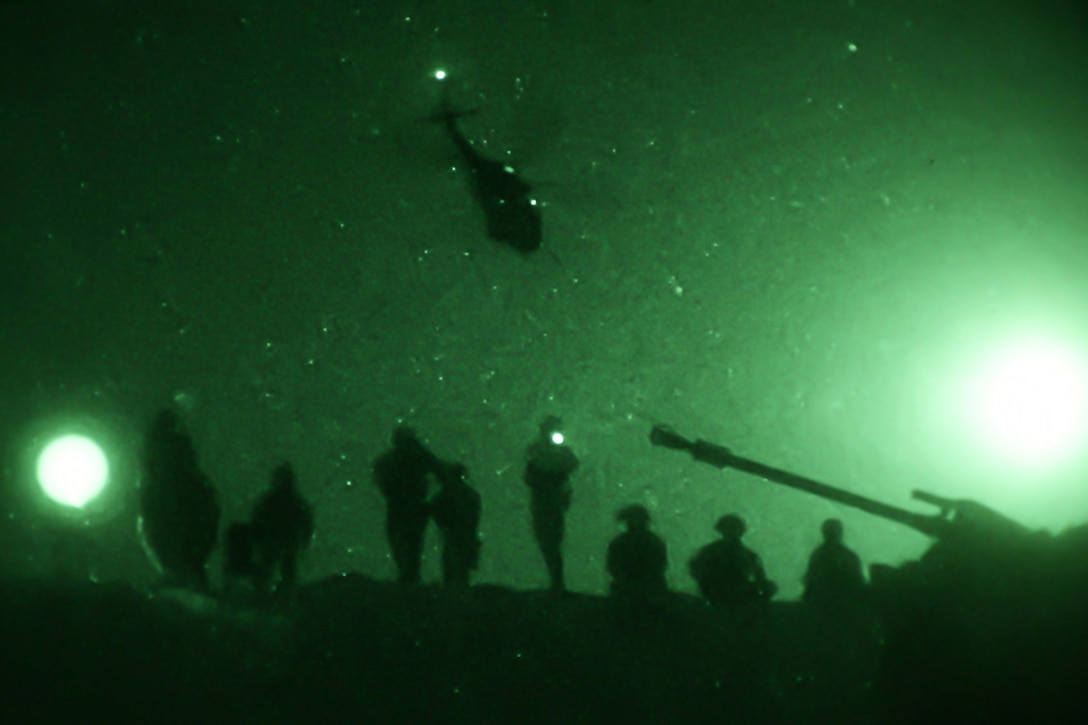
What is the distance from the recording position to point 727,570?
1.54 m

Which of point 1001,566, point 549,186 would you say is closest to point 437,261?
point 549,186

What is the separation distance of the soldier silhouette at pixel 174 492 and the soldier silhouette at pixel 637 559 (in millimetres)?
510

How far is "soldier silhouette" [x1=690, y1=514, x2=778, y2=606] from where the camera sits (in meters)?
1.54

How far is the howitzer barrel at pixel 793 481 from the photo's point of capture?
156cm

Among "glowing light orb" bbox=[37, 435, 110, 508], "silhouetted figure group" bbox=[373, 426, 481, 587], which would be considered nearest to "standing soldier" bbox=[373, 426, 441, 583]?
"silhouetted figure group" bbox=[373, 426, 481, 587]

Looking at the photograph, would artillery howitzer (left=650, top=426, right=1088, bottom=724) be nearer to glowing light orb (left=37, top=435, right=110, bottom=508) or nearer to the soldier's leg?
the soldier's leg

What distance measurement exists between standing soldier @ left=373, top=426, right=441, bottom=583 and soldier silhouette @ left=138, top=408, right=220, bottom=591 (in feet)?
0.70

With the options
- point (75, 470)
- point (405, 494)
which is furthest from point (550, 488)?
point (75, 470)

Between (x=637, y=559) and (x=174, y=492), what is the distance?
1.95 ft

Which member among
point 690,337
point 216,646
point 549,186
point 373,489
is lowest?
point 216,646

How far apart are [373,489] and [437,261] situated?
31 cm

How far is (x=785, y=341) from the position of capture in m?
1.62

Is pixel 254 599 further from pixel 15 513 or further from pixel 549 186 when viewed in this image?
pixel 549 186

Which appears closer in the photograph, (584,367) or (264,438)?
(264,438)
